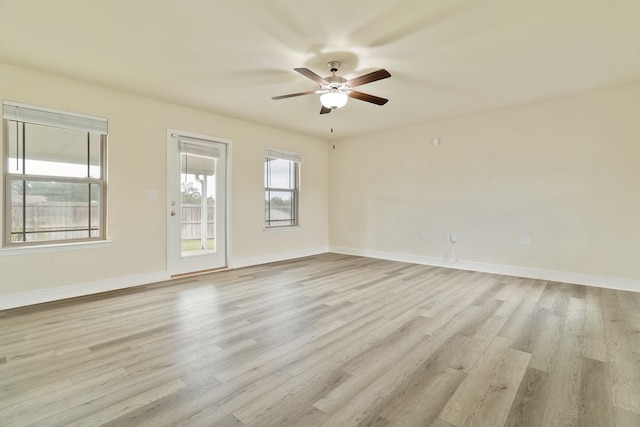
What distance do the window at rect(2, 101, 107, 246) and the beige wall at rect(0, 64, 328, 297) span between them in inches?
5.3

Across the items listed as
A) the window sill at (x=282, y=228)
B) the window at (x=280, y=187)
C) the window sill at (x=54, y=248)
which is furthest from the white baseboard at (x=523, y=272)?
the window sill at (x=54, y=248)

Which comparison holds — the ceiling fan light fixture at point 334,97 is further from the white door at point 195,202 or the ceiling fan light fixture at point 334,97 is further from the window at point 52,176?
the window at point 52,176

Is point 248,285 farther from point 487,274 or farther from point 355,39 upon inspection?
point 487,274

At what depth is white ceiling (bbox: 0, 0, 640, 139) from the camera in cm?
225

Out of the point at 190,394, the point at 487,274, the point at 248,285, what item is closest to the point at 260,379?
the point at 190,394

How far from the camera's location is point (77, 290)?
3.53 metres

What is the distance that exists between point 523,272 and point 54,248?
6090 mm

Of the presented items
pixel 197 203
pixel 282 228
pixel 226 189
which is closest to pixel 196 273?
pixel 197 203

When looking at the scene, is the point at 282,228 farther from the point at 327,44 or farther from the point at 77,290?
the point at 327,44

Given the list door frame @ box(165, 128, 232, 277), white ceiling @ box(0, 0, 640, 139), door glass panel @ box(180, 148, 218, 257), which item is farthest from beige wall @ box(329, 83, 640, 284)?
door glass panel @ box(180, 148, 218, 257)

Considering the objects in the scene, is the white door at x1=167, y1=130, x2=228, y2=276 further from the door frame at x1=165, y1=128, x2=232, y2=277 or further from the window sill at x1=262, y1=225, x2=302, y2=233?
the window sill at x1=262, y1=225, x2=302, y2=233

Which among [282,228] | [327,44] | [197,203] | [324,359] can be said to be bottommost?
[324,359]

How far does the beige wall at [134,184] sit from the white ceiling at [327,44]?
0.26 metres

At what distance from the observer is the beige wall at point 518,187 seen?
3.73 metres
